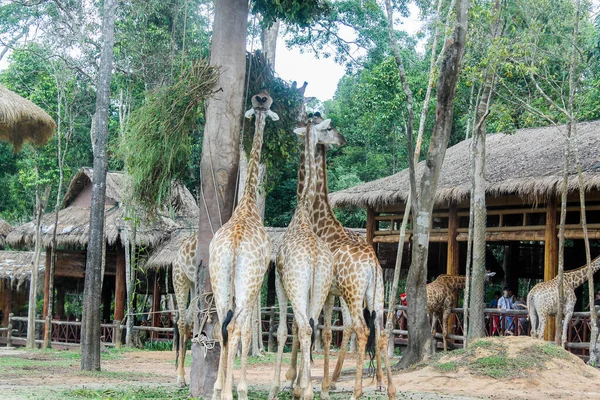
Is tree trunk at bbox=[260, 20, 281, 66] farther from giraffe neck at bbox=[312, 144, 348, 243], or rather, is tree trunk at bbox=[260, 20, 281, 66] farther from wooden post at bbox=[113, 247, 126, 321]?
giraffe neck at bbox=[312, 144, 348, 243]

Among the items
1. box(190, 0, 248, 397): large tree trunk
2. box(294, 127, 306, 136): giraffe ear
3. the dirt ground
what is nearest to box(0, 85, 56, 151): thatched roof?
the dirt ground

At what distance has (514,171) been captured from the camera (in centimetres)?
1464

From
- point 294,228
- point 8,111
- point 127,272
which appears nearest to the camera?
point 294,228

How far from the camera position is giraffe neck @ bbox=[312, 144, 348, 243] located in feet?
29.5

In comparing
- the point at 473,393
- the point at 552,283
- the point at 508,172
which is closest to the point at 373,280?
the point at 473,393

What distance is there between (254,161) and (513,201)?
315 inches

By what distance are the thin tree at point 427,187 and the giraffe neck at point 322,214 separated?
2.68 metres

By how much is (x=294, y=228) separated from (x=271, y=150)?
1.71 m

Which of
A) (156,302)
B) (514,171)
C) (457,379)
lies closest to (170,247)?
(156,302)

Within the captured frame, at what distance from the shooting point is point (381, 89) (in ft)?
67.4

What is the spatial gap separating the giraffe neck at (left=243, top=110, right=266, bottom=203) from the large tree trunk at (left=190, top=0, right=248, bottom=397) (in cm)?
18

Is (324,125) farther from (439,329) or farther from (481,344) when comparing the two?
(439,329)

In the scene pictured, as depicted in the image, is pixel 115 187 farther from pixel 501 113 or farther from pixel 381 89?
pixel 501 113

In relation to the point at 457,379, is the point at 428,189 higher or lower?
higher
